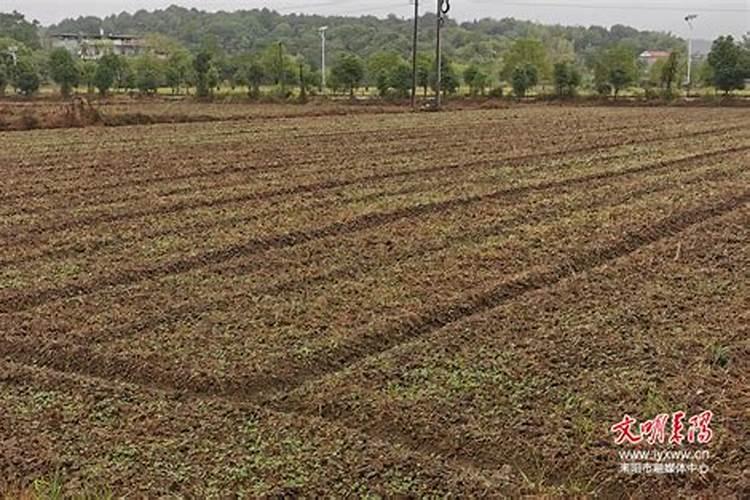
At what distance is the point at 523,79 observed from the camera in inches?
1720

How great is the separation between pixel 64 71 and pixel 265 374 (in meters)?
47.1

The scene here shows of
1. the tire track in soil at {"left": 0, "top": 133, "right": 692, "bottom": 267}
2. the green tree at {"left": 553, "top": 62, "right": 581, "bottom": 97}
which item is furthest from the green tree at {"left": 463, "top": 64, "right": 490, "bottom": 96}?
the tire track in soil at {"left": 0, "top": 133, "right": 692, "bottom": 267}

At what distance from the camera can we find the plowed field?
3.96m

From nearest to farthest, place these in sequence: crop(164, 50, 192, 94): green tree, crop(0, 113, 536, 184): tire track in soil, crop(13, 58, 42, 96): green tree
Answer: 1. crop(0, 113, 536, 184): tire track in soil
2. crop(13, 58, 42, 96): green tree
3. crop(164, 50, 192, 94): green tree

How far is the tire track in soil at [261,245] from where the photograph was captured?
22.2 ft

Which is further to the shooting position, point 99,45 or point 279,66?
point 99,45

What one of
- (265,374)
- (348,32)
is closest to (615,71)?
(265,374)

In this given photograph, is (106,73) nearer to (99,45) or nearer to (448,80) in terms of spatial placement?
(448,80)

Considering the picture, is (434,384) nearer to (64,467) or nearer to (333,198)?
(64,467)

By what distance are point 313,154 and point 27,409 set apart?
40.2 feet

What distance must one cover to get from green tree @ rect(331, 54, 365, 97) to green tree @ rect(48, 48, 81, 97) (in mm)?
14498

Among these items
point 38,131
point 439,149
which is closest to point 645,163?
point 439,149

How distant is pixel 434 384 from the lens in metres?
4.79

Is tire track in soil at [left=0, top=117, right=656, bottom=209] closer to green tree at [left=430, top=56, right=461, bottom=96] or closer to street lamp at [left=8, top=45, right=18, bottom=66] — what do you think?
green tree at [left=430, top=56, right=461, bottom=96]
